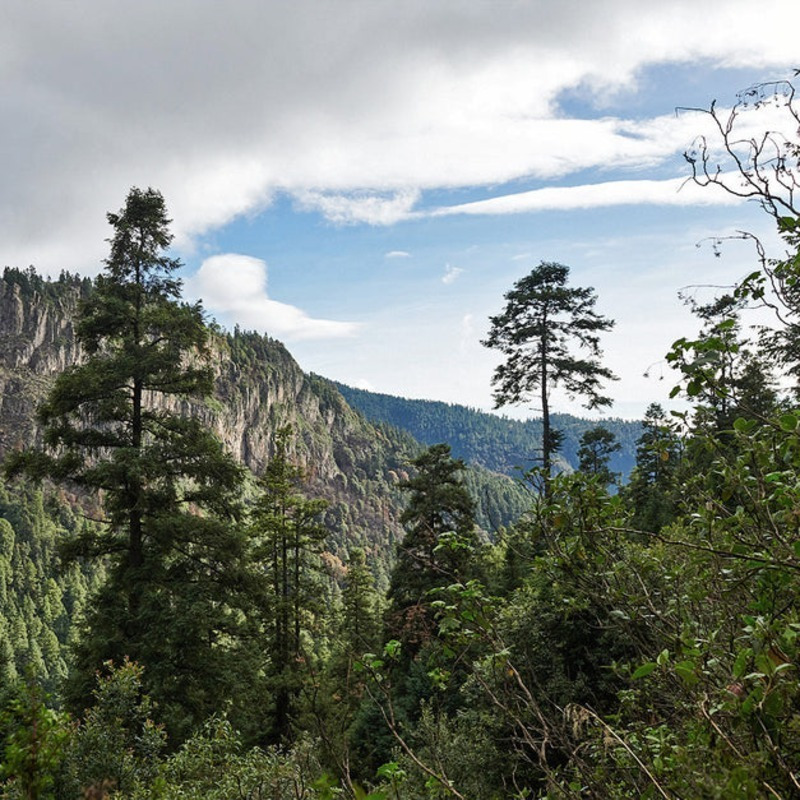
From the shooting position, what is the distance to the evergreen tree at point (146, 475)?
10203 millimetres

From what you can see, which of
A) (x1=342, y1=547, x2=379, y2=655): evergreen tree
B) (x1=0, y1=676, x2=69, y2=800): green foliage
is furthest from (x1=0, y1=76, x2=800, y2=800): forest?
(x1=342, y1=547, x2=379, y2=655): evergreen tree

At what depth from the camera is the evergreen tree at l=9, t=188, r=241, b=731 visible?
33.5ft

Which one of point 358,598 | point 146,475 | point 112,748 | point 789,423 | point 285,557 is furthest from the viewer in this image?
point 358,598

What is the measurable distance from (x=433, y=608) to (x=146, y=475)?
932 cm

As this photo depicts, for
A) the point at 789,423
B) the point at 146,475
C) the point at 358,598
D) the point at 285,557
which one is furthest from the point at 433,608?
the point at 358,598

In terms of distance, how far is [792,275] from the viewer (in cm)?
254

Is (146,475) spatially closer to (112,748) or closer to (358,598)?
(112,748)

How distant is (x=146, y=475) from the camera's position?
10672mm

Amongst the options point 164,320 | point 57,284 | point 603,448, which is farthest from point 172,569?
point 57,284

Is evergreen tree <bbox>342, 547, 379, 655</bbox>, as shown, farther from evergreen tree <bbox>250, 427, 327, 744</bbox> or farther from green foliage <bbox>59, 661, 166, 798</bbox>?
green foliage <bbox>59, 661, 166, 798</bbox>

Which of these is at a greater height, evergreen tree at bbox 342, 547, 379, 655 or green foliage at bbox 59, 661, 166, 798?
green foliage at bbox 59, 661, 166, 798

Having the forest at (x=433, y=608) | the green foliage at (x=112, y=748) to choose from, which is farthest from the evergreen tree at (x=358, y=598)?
the green foliage at (x=112, y=748)

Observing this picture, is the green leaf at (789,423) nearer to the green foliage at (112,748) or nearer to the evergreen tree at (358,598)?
the green foliage at (112,748)

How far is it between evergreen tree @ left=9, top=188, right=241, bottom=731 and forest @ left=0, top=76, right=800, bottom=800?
0.05m
